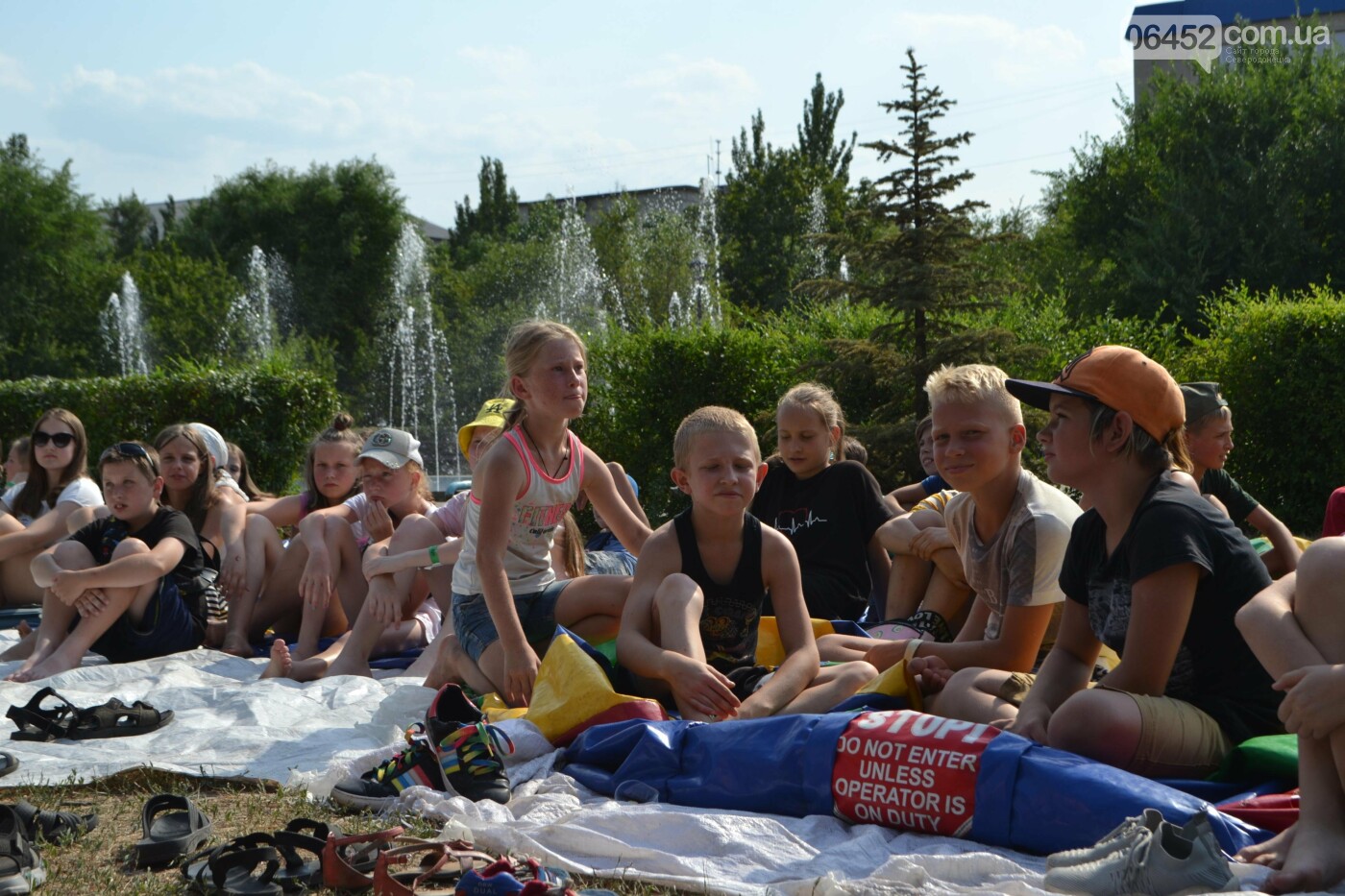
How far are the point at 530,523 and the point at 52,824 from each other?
205 centimetres

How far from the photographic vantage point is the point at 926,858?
264 cm

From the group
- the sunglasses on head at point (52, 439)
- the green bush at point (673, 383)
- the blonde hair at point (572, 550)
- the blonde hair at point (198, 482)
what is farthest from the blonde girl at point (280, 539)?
the green bush at point (673, 383)

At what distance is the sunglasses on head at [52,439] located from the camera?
7.12 metres

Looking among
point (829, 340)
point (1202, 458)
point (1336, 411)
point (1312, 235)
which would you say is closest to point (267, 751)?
point (1202, 458)

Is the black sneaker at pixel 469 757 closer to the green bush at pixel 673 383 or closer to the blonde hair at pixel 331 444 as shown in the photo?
the blonde hair at pixel 331 444

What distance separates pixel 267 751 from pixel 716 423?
1942 millimetres

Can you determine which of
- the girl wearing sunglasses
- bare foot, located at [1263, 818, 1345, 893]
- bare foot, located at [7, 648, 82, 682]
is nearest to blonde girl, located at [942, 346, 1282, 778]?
bare foot, located at [1263, 818, 1345, 893]

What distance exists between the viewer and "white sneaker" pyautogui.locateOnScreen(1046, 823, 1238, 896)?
7.73 feet

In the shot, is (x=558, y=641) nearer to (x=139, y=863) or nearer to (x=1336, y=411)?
(x=139, y=863)

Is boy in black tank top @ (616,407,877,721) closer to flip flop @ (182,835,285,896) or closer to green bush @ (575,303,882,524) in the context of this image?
flip flop @ (182,835,285,896)

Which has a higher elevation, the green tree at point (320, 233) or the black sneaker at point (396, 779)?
the green tree at point (320, 233)

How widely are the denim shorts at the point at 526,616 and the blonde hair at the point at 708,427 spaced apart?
0.88m

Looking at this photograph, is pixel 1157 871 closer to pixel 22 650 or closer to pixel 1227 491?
pixel 1227 491

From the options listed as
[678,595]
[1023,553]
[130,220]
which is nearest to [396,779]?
[678,595]
